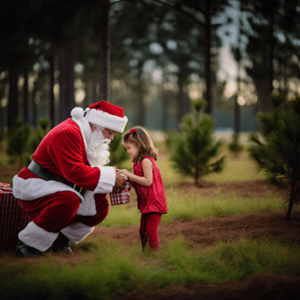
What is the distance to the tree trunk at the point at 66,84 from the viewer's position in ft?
25.4

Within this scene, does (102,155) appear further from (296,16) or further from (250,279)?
(296,16)

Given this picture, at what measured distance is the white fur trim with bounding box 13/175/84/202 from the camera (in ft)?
10.0

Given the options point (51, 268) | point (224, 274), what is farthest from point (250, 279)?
point (51, 268)

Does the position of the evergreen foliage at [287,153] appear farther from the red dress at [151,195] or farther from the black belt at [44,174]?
the black belt at [44,174]

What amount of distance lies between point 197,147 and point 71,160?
196 inches

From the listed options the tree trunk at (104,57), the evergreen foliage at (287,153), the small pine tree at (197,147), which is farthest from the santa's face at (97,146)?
the small pine tree at (197,147)

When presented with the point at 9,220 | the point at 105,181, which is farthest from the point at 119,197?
the point at 9,220

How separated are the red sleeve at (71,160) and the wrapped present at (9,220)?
0.76 metres

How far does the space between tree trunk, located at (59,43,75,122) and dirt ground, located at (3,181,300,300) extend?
13.5 feet

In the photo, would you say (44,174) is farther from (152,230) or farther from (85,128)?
(152,230)

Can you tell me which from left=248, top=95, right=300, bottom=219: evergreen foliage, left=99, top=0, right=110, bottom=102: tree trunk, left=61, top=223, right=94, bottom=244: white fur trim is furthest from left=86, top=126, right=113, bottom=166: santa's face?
left=99, top=0, right=110, bottom=102: tree trunk

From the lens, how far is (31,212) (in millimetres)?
3178

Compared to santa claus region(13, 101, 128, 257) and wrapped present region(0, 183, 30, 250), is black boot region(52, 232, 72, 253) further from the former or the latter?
wrapped present region(0, 183, 30, 250)

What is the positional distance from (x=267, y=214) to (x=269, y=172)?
62 centimetres
